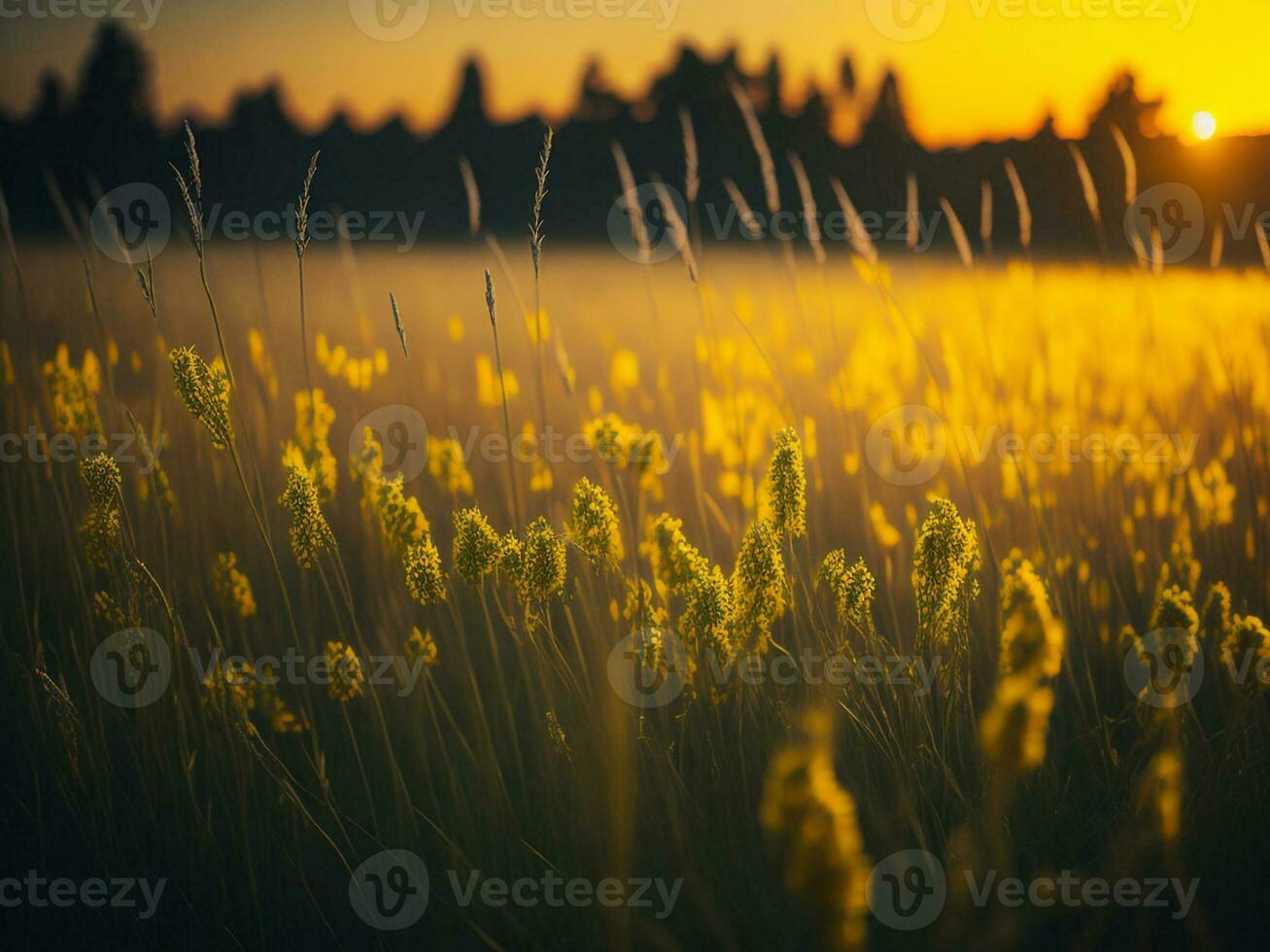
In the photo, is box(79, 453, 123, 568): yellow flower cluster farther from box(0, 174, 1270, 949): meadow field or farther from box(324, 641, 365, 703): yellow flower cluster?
box(324, 641, 365, 703): yellow flower cluster

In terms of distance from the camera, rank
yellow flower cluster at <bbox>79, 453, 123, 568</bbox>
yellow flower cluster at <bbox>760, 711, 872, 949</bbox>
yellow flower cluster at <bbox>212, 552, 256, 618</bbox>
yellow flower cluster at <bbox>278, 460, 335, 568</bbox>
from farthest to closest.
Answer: yellow flower cluster at <bbox>212, 552, 256, 618</bbox>, yellow flower cluster at <bbox>79, 453, 123, 568</bbox>, yellow flower cluster at <bbox>278, 460, 335, 568</bbox>, yellow flower cluster at <bbox>760, 711, 872, 949</bbox>

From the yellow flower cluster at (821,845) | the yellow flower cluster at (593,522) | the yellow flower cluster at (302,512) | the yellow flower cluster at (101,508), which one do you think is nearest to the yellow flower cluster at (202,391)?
the yellow flower cluster at (302,512)

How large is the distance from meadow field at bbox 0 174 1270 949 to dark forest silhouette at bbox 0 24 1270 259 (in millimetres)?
581

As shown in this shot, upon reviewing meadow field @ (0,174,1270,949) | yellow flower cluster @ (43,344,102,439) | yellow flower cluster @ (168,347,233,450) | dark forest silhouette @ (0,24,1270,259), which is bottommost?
meadow field @ (0,174,1270,949)

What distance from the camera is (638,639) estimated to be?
178 centimetres

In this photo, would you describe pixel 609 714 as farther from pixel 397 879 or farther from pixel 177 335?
pixel 177 335

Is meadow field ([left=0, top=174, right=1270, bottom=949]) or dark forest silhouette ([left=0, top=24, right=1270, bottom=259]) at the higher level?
dark forest silhouette ([left=0, top=24, right=1270, bottom=259])

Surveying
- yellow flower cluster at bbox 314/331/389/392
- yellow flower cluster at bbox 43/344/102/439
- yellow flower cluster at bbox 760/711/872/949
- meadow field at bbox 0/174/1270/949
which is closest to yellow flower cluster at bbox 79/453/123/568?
meadow field at bbox 0/174/1270/949

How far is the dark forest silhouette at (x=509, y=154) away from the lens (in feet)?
10.5

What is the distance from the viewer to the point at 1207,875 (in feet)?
5.47

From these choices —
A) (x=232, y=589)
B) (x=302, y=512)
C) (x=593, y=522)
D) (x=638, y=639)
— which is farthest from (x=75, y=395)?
(x=638, y=639)

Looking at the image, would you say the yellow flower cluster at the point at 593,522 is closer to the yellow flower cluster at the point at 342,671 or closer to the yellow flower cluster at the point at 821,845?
the yellow flower cluster at the point at 342,671

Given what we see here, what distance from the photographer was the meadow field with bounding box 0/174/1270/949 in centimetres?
160

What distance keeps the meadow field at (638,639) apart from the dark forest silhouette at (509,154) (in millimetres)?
581
